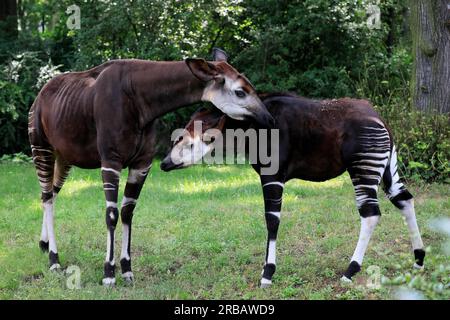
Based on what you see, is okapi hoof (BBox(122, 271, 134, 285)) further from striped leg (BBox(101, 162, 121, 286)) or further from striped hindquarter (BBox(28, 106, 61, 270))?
striped hindquarter (BBox(28, 106, 61, 270))

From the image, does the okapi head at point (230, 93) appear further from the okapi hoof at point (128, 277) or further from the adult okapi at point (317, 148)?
the okapi hoof at point (128, 277)

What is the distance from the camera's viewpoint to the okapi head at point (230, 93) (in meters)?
4.62

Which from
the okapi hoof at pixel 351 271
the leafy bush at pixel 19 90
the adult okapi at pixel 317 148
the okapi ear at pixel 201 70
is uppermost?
the okapi ear at pixel 201 70

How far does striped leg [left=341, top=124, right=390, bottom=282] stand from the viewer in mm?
4840

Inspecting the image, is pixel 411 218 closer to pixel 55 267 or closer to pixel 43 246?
pixel 55 267

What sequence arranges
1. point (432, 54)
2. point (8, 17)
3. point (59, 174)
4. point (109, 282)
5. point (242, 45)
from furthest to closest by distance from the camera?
point (8, 17) < point (242, 45) < point (432, 54) < point (59, 174) < point (109, 282)

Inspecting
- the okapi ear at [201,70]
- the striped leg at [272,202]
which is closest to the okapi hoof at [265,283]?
the striped leg at [272,202]

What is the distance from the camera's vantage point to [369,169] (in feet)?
15.9

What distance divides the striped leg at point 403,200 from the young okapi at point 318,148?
0.02m

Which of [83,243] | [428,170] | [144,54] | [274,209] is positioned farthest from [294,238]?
[144,54]

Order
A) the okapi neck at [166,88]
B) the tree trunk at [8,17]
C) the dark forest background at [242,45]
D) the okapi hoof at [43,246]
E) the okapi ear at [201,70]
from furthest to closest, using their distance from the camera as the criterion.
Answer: the tree trunk at [8,17], the dark forest background at [242,45], the okapi hoof at [43,246], the okapi neck at [166,88], the okapi ear at [201,70]

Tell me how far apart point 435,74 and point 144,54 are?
582cm

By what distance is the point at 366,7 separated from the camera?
12.6 metres

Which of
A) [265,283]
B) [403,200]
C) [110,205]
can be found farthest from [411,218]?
[110,205]
